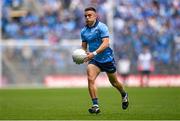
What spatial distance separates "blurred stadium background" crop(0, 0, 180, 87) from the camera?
36844mm

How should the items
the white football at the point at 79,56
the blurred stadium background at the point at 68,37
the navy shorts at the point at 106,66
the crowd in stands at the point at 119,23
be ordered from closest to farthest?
1. the white football at the point at 79,56
2. the navy shorts at the point at 106,66
3. the blurred stadium background at the point at 68,37
4. the crowd in stands at the point at 119,23

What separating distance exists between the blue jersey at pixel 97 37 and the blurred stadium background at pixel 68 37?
2064 centimetres

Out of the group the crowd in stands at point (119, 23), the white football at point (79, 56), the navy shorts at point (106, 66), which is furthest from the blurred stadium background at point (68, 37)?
the white football at point (79, 56)

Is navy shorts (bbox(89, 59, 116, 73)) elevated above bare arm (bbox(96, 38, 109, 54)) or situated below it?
below

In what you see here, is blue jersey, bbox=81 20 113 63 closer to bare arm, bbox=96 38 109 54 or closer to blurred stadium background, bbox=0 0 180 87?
bare arm, bbox=96 38 109 54

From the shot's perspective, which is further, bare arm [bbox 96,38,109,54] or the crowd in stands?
the crowd in stands

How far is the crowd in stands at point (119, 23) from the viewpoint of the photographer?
37.2 metres

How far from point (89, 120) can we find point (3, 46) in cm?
2361

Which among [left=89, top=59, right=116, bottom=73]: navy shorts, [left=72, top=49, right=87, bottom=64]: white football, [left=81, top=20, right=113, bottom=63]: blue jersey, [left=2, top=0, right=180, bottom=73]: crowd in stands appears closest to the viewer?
[left=72, top=49, right=87, bottom=64]: white football

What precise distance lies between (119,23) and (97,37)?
2309 cm

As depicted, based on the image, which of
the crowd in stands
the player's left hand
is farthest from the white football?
the crowd in stands

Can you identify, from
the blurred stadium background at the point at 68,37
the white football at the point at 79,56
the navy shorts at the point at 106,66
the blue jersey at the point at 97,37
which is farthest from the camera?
the blurred stadium background at the point at 68,37

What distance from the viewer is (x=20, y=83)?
36.6 metres

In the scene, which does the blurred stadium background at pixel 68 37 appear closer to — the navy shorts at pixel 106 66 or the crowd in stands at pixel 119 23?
the crowd in stands at pixel 119 23
